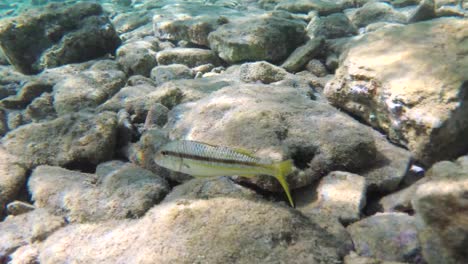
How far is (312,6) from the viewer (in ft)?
29.7

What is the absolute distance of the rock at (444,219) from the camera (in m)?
2.07

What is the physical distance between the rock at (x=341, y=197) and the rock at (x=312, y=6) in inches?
274

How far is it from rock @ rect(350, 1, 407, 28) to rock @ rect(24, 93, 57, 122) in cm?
662

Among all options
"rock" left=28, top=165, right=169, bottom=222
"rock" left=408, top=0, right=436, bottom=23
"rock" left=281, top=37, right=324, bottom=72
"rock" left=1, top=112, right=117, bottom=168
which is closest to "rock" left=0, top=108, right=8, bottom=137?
"rock" left=1, top=112, right=117, bottom=168

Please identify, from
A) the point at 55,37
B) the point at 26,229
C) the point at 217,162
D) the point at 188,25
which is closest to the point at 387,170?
the point at 217,162

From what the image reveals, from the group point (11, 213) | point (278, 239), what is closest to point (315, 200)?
point (278, 239)

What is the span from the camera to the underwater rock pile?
2.46m

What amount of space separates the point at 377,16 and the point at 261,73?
4.16 m

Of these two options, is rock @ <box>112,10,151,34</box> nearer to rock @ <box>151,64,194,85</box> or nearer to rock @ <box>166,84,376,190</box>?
rock @ <box>151,64,194,85</box>

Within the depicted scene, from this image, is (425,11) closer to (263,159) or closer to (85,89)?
(263,159)

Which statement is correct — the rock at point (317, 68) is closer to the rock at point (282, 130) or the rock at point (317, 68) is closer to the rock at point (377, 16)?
the rock at point (282, 130)

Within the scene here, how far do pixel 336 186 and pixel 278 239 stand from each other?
2.81 ft

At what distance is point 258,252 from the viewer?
7.80 feet

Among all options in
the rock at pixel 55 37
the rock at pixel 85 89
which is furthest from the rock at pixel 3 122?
the rock at pixel 55 37
